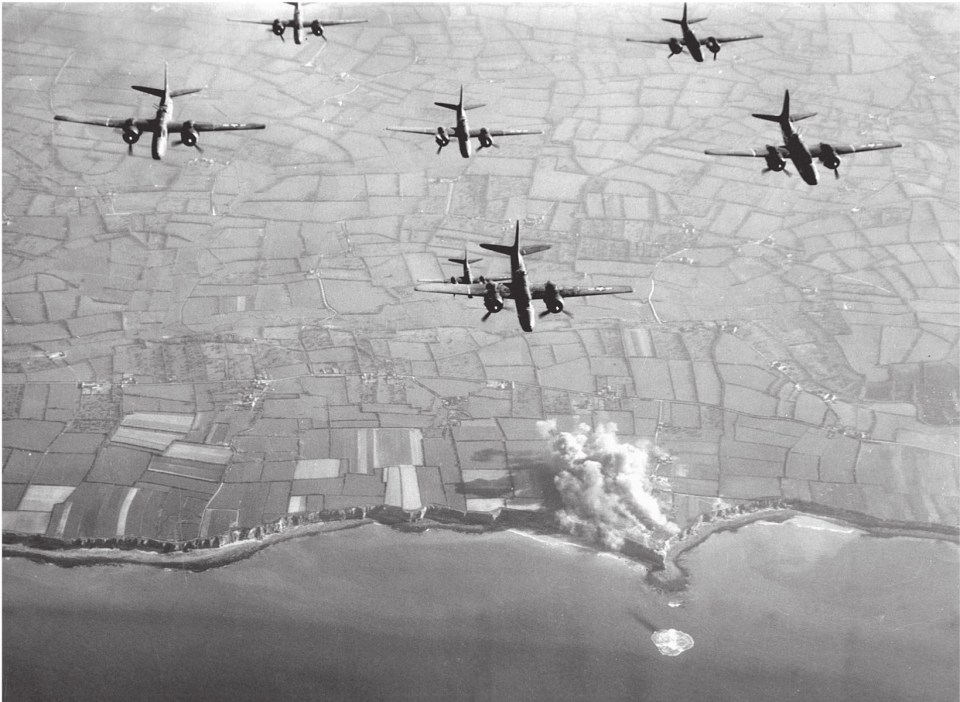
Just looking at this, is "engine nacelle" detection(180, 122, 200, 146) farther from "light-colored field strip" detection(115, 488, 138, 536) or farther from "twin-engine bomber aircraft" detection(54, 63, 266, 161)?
"light-colored field strip" detection(115, 488, 138, 536)

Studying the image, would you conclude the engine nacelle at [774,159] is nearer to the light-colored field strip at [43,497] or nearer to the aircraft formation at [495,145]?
the aircraft formation at [495,145]

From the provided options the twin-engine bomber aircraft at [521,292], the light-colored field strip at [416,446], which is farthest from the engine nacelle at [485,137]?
the light-colored field strip at [416,446]

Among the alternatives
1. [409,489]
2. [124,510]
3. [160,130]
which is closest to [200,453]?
[124,510]

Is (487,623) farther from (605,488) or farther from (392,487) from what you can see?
(605,488)

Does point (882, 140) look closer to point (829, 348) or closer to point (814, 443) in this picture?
point (829, 348)

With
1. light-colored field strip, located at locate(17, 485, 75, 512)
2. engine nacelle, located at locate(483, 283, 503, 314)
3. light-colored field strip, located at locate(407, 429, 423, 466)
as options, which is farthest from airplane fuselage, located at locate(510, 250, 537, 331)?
light-colored field strip, located at locate(17, 485, 75, 512)
